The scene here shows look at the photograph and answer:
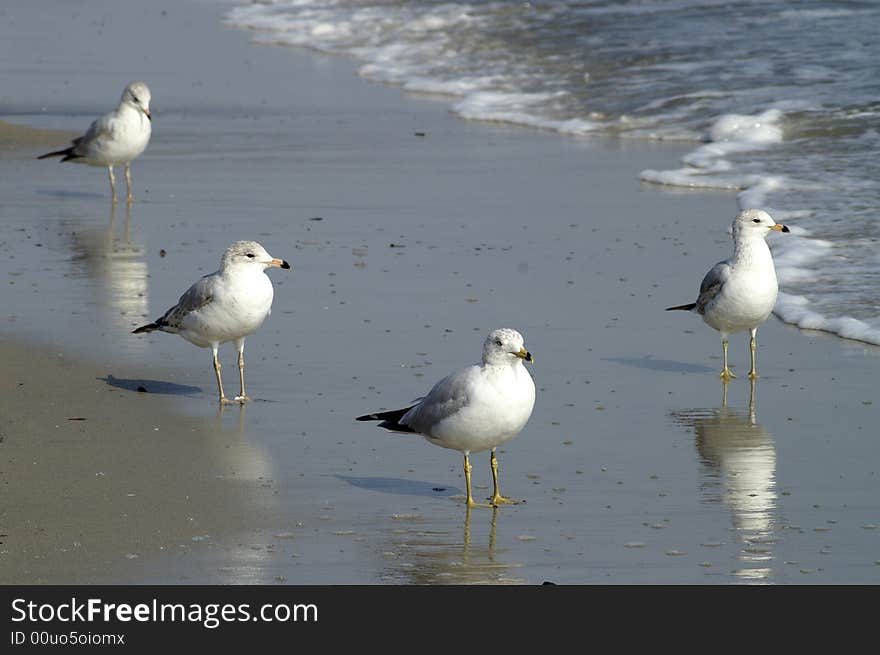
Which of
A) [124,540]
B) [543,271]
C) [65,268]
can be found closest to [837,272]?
[543,271]

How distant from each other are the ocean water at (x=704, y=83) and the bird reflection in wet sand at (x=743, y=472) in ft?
5.27

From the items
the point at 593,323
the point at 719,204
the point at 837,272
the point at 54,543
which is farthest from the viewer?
the point at 719,204

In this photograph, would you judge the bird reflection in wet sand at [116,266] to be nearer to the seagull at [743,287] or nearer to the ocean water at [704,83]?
the seagull at [743,287]

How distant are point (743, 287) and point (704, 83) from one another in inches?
376

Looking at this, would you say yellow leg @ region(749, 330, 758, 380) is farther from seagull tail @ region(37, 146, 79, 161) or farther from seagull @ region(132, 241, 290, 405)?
seagull tail @ region(37, 146, 79, 161)

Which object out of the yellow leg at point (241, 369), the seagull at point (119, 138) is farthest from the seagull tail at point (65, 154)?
the yellow leg at point (241, 369)

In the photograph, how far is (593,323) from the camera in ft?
31.2

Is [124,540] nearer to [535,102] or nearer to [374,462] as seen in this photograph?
[374,462]

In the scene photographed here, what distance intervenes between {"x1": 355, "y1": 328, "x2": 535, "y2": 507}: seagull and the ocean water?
3264 millimetres

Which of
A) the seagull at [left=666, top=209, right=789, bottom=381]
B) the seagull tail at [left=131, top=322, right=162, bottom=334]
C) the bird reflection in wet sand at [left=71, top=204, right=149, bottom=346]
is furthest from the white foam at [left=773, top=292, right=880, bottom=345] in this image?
the bird reflection in wet sand at [left=71, top=204, right=149, bottom=346]

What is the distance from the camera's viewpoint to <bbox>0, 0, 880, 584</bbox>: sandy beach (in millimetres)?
6215

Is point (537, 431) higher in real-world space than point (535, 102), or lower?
lower

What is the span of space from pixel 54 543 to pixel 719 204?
25.5ft
